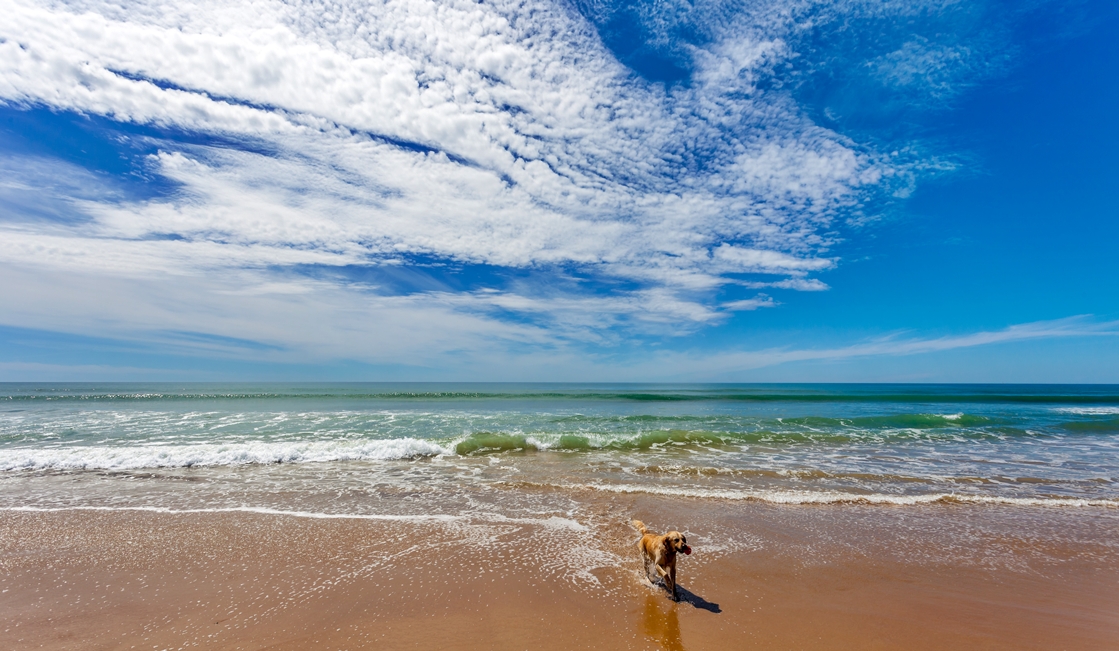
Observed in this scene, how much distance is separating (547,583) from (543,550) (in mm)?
972

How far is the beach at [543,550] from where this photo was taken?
15.0ft

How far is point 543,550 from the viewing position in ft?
21.2

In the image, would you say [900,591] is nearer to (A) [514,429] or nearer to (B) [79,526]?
(B) [79,526]

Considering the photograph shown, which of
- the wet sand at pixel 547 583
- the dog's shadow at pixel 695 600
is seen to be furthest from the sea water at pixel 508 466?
the dog's shadow at pixel 695 600

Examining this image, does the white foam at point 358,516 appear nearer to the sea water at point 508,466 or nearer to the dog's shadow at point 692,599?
the sea water at point 508,466

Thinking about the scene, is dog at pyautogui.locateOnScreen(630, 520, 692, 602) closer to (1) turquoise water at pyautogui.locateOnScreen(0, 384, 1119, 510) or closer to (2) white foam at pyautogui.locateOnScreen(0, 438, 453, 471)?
(1) turquoise water at pyautogui.locateOnScreen(0, 384, 1119, 510)

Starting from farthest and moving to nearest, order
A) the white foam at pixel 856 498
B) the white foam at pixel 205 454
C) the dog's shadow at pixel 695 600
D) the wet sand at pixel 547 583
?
the white foam at pixel 205 454, the white foam at pixel 856 498, the dog's shadow at pixel 695 600, the wet sand at pixel 547 583

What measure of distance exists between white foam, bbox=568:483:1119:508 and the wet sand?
90cm

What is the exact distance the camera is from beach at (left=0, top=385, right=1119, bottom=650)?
4.58 metres

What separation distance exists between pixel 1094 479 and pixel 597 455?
12401mm

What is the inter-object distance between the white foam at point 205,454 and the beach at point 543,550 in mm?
113

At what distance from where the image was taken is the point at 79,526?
739 centimetres

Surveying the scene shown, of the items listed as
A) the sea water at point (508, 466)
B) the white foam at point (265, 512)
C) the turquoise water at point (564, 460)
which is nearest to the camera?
the white foam at point (265, 512)

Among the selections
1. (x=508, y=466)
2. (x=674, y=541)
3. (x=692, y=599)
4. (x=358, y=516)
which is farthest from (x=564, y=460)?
(x=674, y=541)
